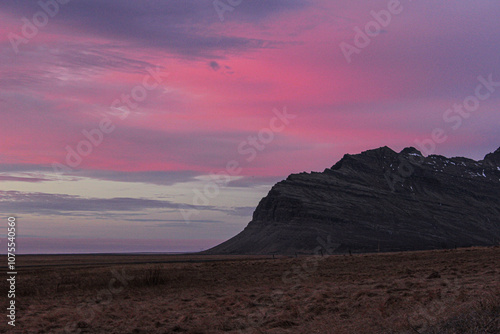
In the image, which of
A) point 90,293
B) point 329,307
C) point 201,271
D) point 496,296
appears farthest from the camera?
point 201,271

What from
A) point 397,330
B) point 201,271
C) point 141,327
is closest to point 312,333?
point 397,330

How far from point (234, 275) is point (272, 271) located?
12.4 ft

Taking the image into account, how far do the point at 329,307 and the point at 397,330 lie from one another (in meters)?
6.85

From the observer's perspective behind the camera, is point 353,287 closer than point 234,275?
Yes

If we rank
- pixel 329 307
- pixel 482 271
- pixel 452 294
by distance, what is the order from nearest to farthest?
pixel 452 294 < pixel 329 307 < pixel 482 271

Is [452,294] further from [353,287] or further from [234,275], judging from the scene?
[234,275]

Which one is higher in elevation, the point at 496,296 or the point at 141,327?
the point at 496,296

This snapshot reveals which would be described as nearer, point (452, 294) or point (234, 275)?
point (452, 294)

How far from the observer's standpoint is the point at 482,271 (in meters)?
31.4

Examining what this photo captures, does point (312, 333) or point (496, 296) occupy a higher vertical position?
point (496, 296)

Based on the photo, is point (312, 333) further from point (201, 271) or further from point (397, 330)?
point (201, 271)

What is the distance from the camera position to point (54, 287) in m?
39.4

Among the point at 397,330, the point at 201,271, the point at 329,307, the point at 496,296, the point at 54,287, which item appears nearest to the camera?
the point at 397,330

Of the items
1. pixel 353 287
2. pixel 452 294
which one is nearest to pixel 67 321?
pixel 353 287
